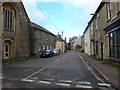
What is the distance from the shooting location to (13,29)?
82.2ft

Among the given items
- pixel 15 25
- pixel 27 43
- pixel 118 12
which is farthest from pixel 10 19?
pixel 118 12

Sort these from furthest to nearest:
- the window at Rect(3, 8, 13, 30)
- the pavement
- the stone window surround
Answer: the stone window surround < the window at Rect(3, 8, 13, 30) < the pavement

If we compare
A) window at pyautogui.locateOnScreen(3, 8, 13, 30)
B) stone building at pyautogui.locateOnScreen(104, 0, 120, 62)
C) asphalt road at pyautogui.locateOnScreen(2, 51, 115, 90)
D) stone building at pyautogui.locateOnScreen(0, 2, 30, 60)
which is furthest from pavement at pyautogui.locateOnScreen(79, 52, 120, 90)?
window at pyautogui.locateOnScreen(3, 8, 13, 30)

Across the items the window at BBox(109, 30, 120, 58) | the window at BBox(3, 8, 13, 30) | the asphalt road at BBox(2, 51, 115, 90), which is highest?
the window at BBox(3, 8, 13, 30)

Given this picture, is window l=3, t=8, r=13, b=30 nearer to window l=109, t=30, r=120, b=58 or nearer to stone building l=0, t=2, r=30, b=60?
stone building l=0, t=2, r=30, b=60

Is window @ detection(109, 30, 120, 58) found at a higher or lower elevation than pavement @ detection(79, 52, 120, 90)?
higher

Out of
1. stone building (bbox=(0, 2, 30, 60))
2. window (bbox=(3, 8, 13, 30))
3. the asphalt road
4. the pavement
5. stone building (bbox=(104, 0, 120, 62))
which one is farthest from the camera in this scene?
window (bbox=(3, 8, 13, 30))

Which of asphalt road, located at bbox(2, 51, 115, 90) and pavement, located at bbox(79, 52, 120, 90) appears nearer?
asphalt road, located at bbox(2, 51, 115, 90)

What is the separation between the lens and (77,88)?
7828 mm

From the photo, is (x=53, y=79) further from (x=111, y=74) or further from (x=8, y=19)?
(x=8, y=19)

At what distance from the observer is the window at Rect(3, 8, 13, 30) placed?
22.8 m

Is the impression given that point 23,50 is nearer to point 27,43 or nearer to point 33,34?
point 27,43

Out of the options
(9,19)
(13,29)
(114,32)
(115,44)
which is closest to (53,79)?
(115,44)

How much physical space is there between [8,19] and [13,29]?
→ 1.70 metres
